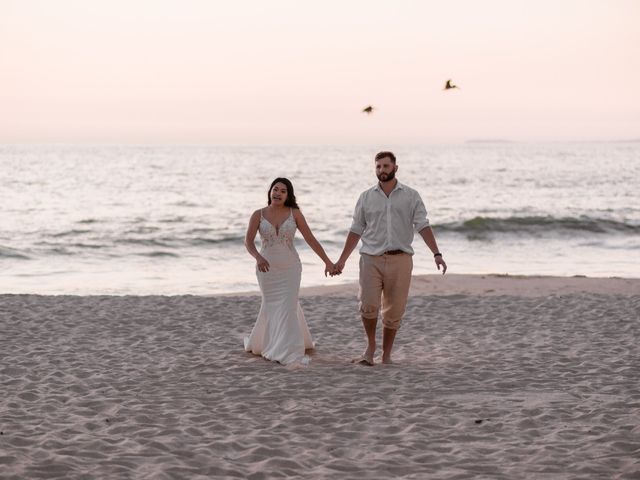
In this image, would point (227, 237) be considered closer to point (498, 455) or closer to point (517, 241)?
point (517, 241)

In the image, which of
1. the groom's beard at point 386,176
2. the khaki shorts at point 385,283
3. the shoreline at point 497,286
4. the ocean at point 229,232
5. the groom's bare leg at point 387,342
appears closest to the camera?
the groom's beard at point 386,176

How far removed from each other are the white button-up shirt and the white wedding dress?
88 centimetres

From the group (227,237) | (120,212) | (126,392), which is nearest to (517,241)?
(227,237)

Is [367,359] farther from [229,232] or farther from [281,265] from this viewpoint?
[229,232]

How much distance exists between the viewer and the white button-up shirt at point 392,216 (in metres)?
7.34

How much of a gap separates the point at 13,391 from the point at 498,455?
3.96 meters

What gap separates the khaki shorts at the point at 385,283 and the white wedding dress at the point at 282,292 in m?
0.77

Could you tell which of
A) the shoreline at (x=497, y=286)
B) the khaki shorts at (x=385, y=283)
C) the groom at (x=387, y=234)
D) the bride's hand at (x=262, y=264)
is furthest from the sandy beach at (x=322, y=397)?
the shoreline at (x=497, y=286)

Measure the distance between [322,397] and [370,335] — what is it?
1.22 meters

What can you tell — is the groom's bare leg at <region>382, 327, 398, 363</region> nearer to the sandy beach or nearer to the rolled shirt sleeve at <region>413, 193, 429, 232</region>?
the sandy beach

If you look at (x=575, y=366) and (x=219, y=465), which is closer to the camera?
(x=219, y=465)

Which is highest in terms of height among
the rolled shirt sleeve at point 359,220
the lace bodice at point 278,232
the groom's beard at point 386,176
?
the groom's beard at point 386,176

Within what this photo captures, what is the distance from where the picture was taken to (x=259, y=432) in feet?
18.7

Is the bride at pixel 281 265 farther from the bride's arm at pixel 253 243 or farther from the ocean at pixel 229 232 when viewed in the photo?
the ocean at pixel 229 232
